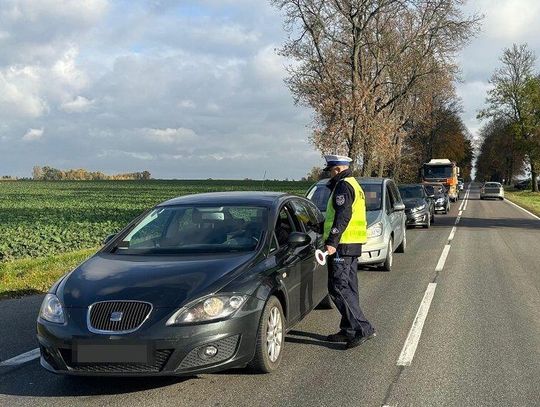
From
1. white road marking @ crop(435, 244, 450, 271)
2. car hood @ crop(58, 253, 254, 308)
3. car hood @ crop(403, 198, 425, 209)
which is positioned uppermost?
car hood @ crop(58, 253, 254, 308)

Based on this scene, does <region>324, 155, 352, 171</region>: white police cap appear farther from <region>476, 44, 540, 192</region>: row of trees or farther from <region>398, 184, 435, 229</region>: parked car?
<region>476, 44, 540, 192</region>: row of trees

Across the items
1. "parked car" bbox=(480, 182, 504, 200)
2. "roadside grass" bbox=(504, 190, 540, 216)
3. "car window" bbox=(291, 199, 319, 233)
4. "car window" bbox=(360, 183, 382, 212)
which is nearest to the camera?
"car window" bbox=(291, 199, 319, 233)

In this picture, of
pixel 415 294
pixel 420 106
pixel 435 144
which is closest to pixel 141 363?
pixel 415 294

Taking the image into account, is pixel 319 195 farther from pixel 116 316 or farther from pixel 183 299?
pixel 116 316

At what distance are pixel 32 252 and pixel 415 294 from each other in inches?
368

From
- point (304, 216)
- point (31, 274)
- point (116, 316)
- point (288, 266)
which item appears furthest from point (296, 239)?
point (31, 274)

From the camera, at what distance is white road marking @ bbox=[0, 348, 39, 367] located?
541cm

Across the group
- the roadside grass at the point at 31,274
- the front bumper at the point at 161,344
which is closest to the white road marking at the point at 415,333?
the front bumper at the point at 161,344

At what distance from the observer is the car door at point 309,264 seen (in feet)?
19.8

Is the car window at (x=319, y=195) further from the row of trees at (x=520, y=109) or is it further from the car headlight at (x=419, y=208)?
the row of trees at (x=520, y=109)

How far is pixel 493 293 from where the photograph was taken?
8.63m

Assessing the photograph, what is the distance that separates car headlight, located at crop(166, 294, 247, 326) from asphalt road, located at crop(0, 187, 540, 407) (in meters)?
0.61

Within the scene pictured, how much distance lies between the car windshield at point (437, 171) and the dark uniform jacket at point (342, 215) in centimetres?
3491

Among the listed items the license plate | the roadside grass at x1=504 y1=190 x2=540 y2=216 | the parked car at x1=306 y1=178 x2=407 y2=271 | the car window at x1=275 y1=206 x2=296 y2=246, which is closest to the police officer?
the car window at x1=275 y1=206 x2=296 y2=246
